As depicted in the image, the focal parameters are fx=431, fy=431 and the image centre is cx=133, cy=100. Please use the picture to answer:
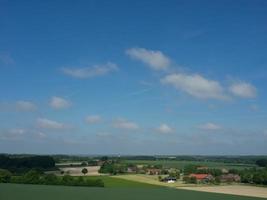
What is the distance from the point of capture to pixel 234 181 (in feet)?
286

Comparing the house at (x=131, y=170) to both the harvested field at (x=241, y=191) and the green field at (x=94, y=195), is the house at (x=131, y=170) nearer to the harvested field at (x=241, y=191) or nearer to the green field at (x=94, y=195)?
the harvested field at (x=241, y=191)

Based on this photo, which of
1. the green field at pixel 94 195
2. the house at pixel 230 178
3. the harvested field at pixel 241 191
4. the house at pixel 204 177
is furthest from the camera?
the house at pixel 230 178

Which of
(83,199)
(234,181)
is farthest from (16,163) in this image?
(83,199)

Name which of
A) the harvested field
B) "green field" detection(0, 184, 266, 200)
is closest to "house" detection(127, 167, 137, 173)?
the harvested field

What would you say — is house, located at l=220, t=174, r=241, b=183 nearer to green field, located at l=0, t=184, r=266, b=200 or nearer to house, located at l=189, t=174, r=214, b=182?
house, located at l=189, t=174, r=214, b=182

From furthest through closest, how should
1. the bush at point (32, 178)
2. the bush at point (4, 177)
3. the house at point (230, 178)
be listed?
the house at point (230, 178) → the bush at point (4, 177) → the bush at point (32, 178)

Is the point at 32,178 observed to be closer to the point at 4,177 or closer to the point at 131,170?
the point at 4,177

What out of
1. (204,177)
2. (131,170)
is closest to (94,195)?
(204,177)

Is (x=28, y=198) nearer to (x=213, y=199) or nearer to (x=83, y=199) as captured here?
(x=83, y=199)

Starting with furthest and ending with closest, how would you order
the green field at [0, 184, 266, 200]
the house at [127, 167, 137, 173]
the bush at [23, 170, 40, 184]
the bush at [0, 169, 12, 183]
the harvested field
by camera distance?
the house at [127, 167, 137, 173]
the bush at [0, 169, 12, 183]
the bush at [23, 170, 40, 184]
the harvested field
the green field at [0, 184, 266, 200]

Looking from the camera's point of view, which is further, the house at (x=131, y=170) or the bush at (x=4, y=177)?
the house at (x=131, y=170)

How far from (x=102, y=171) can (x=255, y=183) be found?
37.0 metres

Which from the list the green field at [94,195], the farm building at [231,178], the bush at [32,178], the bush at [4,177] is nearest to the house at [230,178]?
the farm building at [231,178]

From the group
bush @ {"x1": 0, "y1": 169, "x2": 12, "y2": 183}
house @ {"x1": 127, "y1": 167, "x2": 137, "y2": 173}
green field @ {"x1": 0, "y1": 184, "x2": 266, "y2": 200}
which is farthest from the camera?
house @ {"x1": 127, "y1": 167, "x2": 137, "y2": 173}
